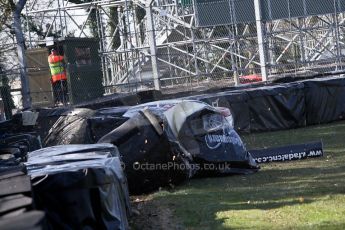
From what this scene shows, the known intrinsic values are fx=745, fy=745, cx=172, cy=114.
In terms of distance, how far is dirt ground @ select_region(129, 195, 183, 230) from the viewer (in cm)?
796

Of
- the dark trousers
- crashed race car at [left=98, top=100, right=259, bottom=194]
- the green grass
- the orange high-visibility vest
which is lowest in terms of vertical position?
the green grass

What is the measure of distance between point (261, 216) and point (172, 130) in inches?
120

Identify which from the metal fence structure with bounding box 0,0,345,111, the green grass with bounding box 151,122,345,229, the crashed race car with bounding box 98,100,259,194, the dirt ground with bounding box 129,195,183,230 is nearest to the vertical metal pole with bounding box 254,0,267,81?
the metal fence structure with bounding box 0,0,345,111

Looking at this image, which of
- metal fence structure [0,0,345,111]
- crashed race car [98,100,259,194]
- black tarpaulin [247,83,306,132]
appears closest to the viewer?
crashed race car [98,100,259,194]

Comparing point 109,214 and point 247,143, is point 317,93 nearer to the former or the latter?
point 247,143

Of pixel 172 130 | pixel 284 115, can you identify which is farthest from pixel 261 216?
pixel 284 115

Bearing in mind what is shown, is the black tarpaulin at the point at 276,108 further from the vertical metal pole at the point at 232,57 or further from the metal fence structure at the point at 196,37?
the vertical metal pole at the point at 232,57

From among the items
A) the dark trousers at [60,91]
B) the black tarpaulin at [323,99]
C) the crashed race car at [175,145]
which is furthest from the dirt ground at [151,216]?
the dark trousers at [60,91]

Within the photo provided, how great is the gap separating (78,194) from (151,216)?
2.38 meters

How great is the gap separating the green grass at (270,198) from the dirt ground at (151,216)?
0.09m

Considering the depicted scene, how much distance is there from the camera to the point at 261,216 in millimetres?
8000

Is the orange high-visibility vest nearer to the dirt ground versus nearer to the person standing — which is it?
the person standing

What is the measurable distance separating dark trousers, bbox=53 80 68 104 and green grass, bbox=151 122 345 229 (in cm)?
920

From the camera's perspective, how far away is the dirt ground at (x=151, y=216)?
7957 millimetres
